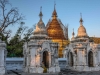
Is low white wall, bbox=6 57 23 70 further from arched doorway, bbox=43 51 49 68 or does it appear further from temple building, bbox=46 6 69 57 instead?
temple building, bbox=46 6 69 57

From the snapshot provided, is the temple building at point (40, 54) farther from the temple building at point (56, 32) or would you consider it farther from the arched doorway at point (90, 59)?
the temple building at point (56, 32)

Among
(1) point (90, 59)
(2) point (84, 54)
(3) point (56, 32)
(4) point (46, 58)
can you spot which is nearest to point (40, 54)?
(4) point (46, 58)

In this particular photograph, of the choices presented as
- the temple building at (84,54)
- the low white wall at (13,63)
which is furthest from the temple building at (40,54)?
the low white wall at (13,63)

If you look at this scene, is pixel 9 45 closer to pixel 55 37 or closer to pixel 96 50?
pixel 55 37

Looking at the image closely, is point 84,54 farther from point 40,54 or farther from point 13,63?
point 13,63

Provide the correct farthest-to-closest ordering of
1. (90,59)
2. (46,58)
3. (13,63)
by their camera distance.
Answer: (13,63)
(90,59)
(46,58)

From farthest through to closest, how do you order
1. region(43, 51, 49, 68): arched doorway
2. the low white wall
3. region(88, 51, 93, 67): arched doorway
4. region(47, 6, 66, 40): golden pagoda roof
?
region(47, 6, 66, 40): golden pagoda roof
the low white wall
region(88, 51, 93, 67): arched doorway
region(43, 51, 49, 68): arched doorway

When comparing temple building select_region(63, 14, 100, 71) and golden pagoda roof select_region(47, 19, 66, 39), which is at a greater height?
golden pagoda roof select_region(47, 19, 66, 39)

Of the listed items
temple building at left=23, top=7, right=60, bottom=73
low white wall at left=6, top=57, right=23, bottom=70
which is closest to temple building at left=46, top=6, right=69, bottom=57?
low white wall at left=6, top=57, right=23, bottom=70

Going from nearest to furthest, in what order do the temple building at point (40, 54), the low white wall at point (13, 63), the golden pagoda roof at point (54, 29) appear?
the temple building at point (40, 54) < the low white wall at point (13, 63) < the golden pagoda roof at point (54, 29)

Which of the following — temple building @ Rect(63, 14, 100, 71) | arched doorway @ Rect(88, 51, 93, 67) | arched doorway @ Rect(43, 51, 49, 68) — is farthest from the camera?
arched doorway @ Rect(88, 51, 93, 67)

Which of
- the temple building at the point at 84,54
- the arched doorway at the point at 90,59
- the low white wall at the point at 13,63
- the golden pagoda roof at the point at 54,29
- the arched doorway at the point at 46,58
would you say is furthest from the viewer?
the golden pagoda roof at the point at 54,29

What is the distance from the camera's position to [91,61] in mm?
19578

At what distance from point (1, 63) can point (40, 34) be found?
4.39 meters
